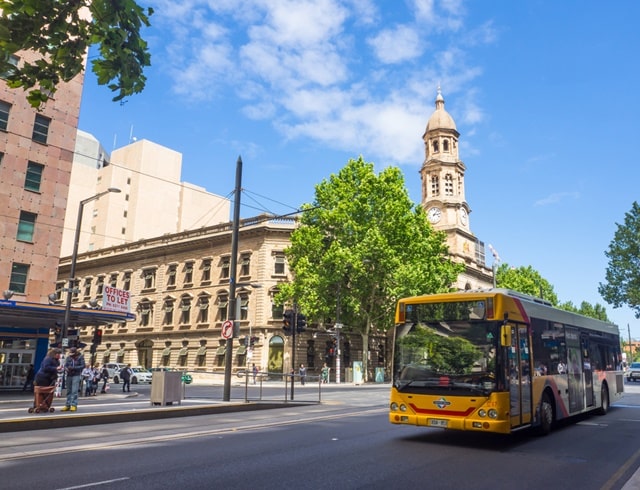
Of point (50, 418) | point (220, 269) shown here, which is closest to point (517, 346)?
point (50, 418)

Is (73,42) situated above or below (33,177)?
below

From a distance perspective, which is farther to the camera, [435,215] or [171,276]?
[435,215]

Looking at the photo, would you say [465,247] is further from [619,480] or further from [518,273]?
[619,480]

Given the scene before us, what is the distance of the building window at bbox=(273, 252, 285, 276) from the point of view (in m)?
47.6

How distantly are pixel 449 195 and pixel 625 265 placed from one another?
73.9 feet

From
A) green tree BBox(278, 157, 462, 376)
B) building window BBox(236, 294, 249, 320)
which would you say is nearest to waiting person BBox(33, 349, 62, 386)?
green tree BBox(278, 157, 462, 376)

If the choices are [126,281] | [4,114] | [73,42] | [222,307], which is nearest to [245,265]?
[222,307]

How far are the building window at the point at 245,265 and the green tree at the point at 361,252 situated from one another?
487cm

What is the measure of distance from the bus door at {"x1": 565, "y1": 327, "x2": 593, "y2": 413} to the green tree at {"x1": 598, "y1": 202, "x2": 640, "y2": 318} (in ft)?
142

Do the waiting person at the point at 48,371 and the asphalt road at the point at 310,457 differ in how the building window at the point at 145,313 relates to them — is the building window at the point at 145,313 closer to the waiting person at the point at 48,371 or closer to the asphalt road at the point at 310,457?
the waiting person at the point at 48,371

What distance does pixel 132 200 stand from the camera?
270 feet

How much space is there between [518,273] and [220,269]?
4635 cm

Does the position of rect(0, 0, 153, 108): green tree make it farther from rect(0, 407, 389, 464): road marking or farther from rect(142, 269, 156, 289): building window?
rect(142, 269, 156, 289): building window

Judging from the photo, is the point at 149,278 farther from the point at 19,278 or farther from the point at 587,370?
the point at 587,370
